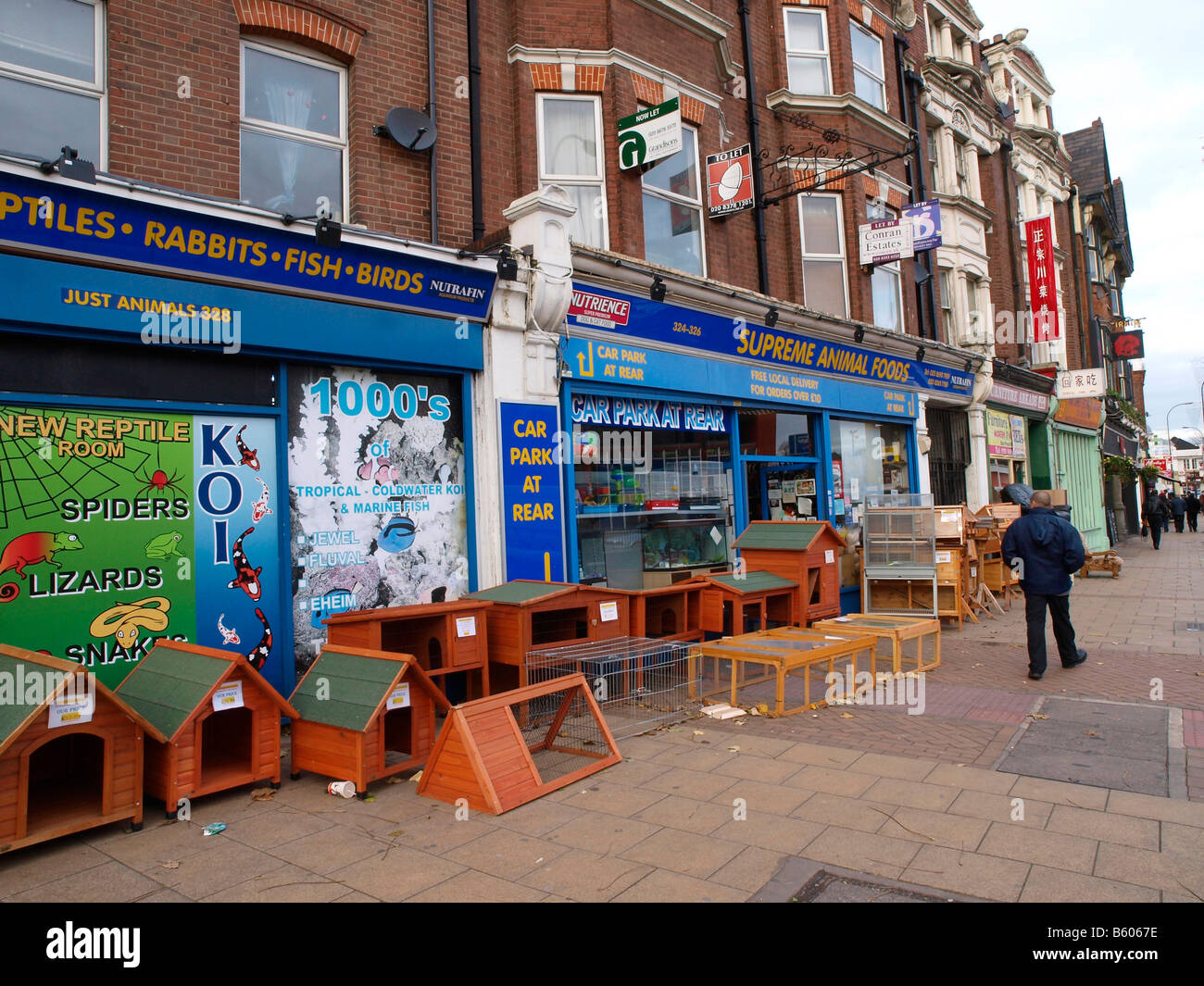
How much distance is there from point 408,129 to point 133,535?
462 centimetres

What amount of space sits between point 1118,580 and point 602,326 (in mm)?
13855

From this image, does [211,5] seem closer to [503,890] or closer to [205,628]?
[205,628]

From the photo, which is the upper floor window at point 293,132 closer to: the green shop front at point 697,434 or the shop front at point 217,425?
the shop front at point 217,425

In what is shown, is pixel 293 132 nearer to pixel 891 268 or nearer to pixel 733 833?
pixel 733 833

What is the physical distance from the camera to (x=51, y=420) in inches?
216

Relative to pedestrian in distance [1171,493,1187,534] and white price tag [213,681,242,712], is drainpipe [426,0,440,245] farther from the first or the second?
pedestrian in distance [1171,493,1187,534]

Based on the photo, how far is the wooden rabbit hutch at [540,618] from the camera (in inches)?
259

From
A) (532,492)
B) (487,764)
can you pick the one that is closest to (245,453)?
(532,492)

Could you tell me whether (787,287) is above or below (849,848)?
above

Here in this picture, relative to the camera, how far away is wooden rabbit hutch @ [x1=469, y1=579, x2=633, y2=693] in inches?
259

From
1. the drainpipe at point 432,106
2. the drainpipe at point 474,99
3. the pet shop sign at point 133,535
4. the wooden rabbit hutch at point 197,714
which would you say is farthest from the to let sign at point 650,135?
the wooden rabbit hutch at point 197,714

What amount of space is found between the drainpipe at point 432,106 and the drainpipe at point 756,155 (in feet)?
17.8

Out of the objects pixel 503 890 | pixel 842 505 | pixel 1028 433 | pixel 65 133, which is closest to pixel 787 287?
pixel 842 505

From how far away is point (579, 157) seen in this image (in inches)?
384
